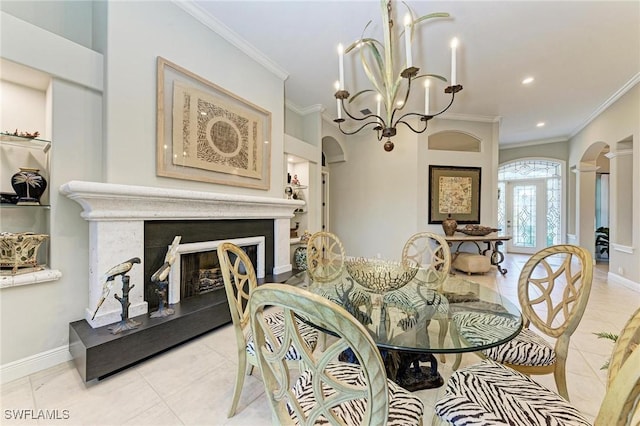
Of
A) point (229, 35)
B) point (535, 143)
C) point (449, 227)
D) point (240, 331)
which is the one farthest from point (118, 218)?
point (535, 143)

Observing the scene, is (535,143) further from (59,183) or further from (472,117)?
(59,183)

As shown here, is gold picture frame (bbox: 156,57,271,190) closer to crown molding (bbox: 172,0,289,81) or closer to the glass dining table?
crown molding (bbox: 172,0,289,81)

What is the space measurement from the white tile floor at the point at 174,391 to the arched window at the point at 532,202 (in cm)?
615

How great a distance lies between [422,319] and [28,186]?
283 cm

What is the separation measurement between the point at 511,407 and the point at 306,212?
385 cm

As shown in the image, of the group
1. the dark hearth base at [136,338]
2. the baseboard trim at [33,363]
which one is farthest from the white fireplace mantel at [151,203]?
the baseboard trim at [33,363]

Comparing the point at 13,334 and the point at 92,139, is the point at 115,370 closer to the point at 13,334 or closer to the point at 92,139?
the point at 13,334

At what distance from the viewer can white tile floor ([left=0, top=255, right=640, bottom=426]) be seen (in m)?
1.43

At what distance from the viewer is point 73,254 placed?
6.55 feet

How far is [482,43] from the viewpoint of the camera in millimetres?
2953

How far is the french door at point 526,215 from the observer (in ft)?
23.5

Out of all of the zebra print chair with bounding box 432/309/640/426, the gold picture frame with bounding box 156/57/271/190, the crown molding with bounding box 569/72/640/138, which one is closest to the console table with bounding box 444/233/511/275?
the crown molding with bounding box 569/72/640/138

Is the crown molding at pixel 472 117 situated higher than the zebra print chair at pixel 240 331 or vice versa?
the crown molding at pixel 472 117

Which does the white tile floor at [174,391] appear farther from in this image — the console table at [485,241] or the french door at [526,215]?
the french door at [526,215]
